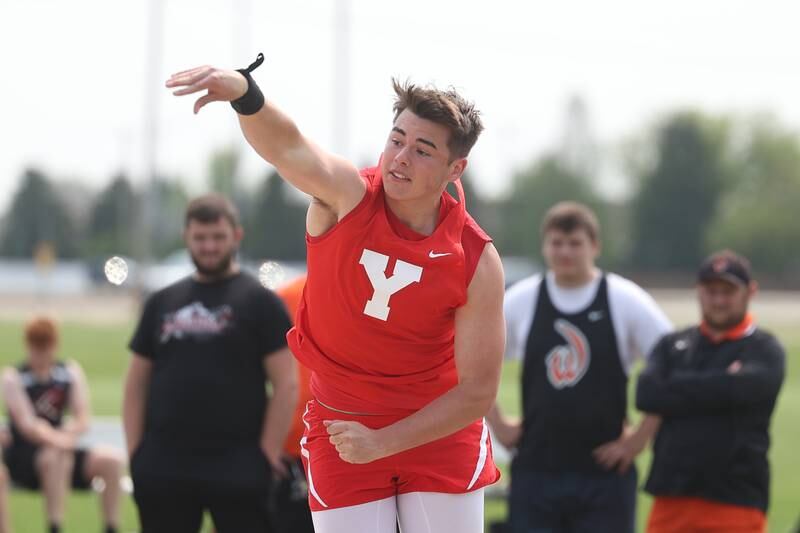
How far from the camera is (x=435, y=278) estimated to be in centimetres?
377

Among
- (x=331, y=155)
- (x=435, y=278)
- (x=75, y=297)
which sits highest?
(x=331, y=155)

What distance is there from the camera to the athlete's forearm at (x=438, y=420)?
12.4ft

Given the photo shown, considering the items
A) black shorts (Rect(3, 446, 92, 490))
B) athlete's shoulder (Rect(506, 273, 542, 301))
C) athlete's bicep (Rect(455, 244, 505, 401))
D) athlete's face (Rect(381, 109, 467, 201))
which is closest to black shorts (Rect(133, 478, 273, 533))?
athlete's shoulder (Rect(506, 273, 542, 301))

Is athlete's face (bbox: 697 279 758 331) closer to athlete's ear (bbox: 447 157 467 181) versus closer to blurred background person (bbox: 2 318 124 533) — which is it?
athlete's ear (bbox: 447 157 467 181)

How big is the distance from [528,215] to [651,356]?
72.0 meters

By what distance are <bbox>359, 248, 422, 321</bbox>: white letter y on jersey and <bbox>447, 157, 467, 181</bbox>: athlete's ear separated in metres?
0.31

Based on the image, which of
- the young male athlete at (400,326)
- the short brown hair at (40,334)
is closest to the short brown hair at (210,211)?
the young male athlete at (400,326)

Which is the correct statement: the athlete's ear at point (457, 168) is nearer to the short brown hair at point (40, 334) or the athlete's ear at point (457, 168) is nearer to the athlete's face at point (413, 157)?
the athlete's face at point (413, 157)

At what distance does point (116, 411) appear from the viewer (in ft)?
52.7

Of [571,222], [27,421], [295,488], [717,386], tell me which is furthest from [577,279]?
[27,421]

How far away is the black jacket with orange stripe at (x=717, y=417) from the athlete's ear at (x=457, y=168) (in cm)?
219

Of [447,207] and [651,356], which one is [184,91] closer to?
[447,207]

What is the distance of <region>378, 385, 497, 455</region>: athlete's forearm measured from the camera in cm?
379

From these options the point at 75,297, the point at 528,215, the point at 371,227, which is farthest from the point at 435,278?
the point at 528,215
